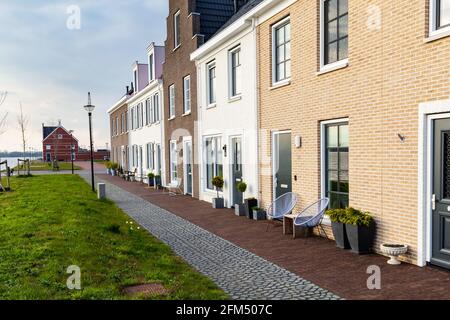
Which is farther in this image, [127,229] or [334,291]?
[127,229]

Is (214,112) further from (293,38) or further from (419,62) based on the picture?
(419,62)

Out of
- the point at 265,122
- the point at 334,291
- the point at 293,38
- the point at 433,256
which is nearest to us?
the point at 334,291

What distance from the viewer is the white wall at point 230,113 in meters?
12.5

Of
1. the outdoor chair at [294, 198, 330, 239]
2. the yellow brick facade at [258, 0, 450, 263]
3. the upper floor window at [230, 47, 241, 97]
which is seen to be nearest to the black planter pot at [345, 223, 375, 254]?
the yellow brick facade at [258, 0, 450, 263]

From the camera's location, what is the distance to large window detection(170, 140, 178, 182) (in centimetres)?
2082

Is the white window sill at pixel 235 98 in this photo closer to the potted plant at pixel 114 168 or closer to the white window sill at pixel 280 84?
the white window sill at pixel 280 84

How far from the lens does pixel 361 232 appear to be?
24.6 feet

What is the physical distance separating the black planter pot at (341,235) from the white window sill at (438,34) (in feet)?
11.9

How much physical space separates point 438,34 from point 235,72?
27.8 ft

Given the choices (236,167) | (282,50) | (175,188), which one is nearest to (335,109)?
(282,50)

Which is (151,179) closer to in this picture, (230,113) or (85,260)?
(230,113)

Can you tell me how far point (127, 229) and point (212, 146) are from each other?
6354 mm
